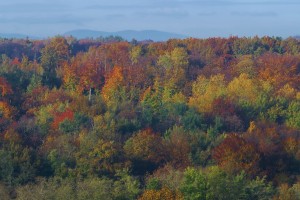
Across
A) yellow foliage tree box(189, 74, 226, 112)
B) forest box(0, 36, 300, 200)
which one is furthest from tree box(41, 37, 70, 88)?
yellow foliage tree box(189, 74, 226, 112)

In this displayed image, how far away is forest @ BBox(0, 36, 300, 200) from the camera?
20.2m

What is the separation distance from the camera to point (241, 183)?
66.6 ft

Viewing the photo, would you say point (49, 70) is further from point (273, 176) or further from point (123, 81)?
point (273, 176)

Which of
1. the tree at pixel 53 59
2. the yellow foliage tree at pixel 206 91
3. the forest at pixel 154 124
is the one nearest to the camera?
the forest at pixel 154 124

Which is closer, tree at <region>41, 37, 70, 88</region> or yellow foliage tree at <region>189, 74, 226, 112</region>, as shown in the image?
yellow foliage tree at <region>189, 74, 226, 112</region>

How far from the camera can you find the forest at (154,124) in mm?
20238

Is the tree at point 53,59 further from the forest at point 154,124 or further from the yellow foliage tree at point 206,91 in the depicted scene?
→ the yellow foliage tree at point 206,91

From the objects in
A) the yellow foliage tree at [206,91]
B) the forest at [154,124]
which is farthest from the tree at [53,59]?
the yellow foliage tree at [206,91]

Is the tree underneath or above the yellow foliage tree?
above

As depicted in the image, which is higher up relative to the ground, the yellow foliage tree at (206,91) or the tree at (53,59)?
the tree at (53,59)

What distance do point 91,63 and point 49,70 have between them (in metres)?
3.11

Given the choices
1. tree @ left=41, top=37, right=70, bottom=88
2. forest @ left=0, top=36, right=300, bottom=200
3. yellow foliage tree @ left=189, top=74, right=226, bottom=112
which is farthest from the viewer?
tree @ left=41, top=37, right=70, bottom=88

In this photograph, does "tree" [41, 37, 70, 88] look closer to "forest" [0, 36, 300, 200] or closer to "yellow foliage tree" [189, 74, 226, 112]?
"forest" [0, 36, 300, 200]

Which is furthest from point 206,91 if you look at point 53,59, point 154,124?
point 53,59
